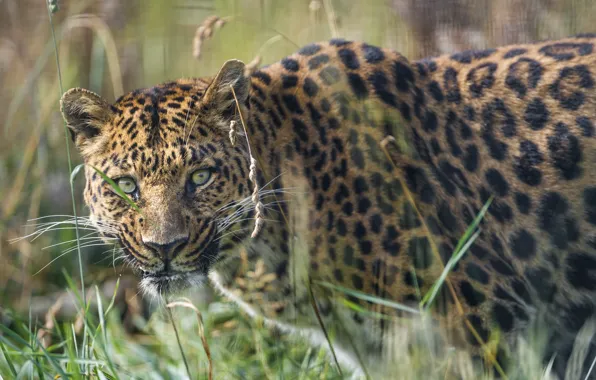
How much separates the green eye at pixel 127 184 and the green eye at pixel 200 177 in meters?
0.34

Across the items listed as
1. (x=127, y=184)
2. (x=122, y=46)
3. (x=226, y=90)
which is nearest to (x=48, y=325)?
(x=127, y=184)

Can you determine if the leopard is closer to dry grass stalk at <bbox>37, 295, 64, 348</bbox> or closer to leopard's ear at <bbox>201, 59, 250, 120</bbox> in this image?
leopard's ear at <bbox>201, 59, 250, 120</bbox>

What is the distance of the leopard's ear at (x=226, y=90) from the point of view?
16.5ft

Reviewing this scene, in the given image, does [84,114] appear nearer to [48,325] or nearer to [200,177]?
[200,177]

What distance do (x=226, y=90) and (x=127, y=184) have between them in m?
0.80

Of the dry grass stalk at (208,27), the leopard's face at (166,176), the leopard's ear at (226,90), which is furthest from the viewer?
the leopard's ear at (226,90)

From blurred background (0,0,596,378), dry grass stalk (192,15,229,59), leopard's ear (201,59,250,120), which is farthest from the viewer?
blurred background (0,0,596,378)

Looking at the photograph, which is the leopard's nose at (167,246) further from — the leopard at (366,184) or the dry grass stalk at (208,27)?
the dry grass stalk at (208,27)

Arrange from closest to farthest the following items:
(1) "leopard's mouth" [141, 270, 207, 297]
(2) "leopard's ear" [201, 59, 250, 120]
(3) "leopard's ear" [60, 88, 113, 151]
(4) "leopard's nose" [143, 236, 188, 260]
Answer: (4) "leopard's nose" [143, 236, 188, 260]
(1) "leopard's mouth" [141, 270, 207, 297]
(2) "leopard's ear" [201, 59, 250, 120]
(3) "leopard's ear" [60, 88, 113, 151]

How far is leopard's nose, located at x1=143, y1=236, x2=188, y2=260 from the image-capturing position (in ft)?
15.4

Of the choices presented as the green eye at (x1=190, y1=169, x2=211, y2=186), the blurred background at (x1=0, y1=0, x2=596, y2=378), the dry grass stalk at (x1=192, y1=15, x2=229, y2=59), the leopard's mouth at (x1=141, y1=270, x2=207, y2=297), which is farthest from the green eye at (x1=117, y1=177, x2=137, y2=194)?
the blurred background at (x1=0, y1=0, x2=596, y2=378)

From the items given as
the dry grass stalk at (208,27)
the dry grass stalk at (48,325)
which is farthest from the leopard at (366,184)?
the dry grass stalk at (48,325)

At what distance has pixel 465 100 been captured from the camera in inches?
226

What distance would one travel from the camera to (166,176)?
16.0 feet
